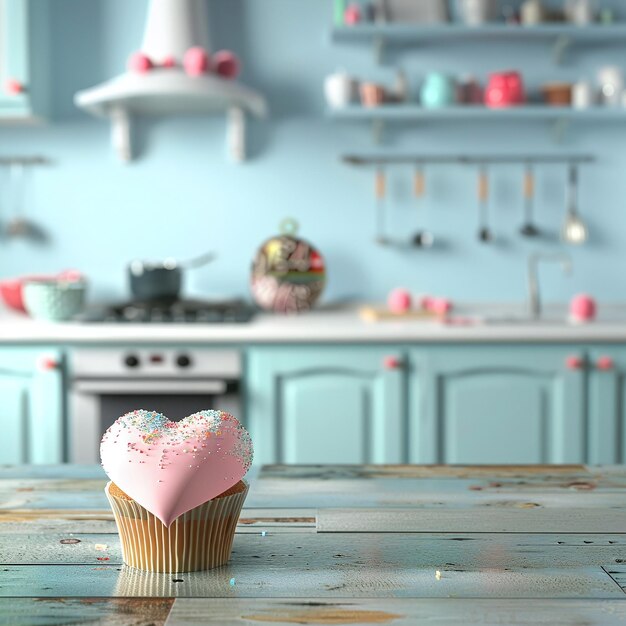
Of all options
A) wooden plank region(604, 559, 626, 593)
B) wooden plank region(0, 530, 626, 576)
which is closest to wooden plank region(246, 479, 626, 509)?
wooden plank region(0, 530, 626, 576)

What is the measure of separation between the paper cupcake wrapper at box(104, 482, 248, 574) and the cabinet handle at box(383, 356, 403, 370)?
6.25ft

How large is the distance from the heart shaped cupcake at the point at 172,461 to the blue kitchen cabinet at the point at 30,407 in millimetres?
1972

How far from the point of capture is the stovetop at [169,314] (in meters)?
3.05

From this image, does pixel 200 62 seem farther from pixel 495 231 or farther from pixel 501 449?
pixel 501 449

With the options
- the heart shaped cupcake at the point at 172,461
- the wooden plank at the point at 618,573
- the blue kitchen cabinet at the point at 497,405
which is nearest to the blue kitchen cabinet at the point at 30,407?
the blue kitchen cabinet at the point at 497,405

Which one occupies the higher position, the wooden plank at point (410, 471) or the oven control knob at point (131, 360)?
the oven control knob at point (131, 360)

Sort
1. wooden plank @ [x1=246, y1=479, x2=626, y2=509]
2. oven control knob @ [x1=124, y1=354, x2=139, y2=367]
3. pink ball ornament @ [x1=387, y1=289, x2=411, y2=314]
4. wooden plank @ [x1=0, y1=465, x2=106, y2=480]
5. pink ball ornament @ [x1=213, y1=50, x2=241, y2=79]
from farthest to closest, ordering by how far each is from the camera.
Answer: pink ball ornament @ [x1=387, y1=289, x2=411, y2=314], pink ball ornament @ [x1=213, y1=50, x2=241, y2=79], oven control knob @ [x1=124, y1=354, x2=139, y2=367], wooden plank @ [x1=0, y1=465, x2=106, y2=480], wooden plank @ [x1=246, y1=479, x2=626, y2=509]

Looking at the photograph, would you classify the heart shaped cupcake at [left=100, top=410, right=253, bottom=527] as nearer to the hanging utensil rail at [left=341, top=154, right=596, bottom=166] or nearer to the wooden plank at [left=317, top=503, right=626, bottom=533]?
the wooden plank at [left=317, top=503, right=626, bottom=533]

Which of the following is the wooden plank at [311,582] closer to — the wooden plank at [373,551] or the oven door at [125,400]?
the wooden plank at [373,551]

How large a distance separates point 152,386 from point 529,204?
1578mm

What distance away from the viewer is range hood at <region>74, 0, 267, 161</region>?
3.12 meters

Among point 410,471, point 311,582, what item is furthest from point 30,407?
point 311,582

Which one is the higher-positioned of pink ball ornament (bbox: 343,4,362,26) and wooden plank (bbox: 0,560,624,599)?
pink ball ornament (bbox: 343,4,362,26)

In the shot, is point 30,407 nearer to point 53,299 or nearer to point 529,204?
point 53,299
